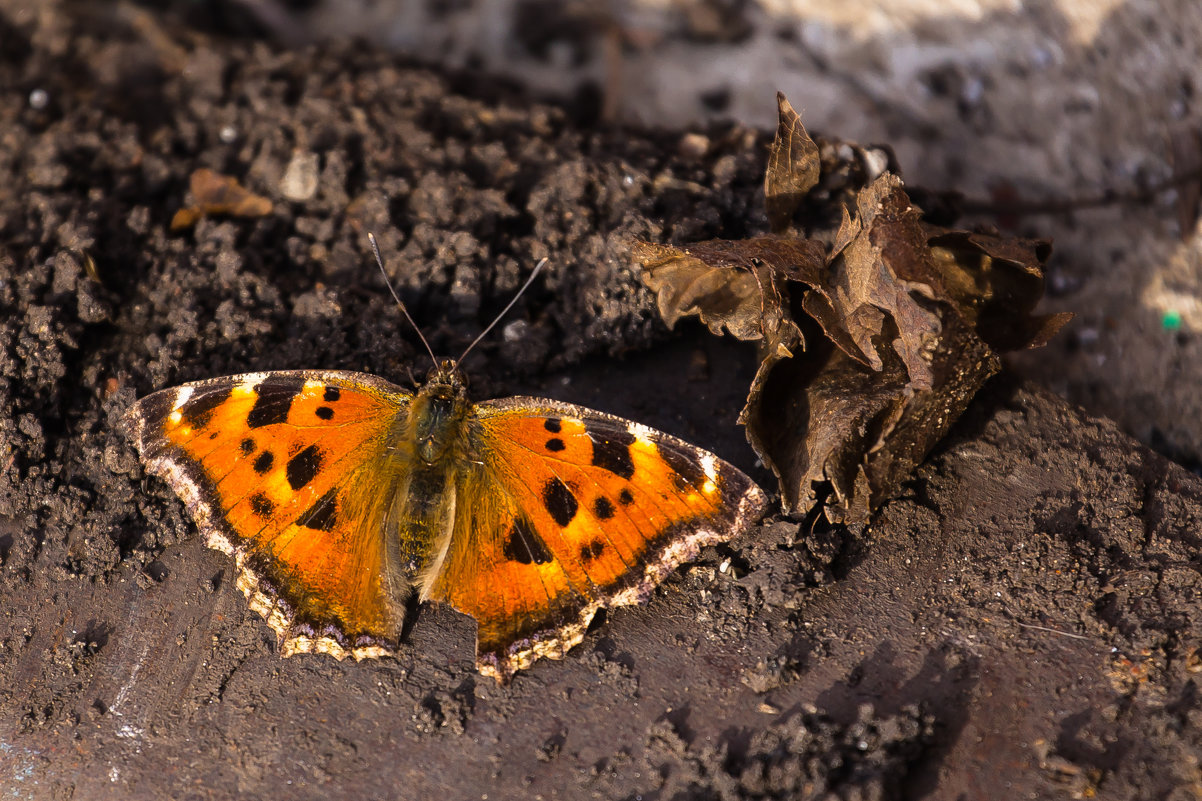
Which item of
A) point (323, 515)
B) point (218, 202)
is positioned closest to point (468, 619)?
point (323, 515)

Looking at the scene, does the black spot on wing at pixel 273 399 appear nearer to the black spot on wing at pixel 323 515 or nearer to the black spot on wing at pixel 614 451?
the black spot on wing at pixel 323 515

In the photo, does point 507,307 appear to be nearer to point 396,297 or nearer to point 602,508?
point 396,297

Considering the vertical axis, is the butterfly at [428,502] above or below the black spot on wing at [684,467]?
below

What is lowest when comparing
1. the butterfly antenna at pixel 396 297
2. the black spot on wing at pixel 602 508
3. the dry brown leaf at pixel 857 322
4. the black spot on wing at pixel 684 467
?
the black spot on wing at pixel 602 508

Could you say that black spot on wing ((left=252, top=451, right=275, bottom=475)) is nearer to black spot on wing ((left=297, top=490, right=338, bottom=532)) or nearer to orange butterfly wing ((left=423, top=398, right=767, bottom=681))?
black spot on wing ((left=297, top=490, right=338, bottom=532))

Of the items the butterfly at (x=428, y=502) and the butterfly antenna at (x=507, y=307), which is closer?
the butterfly at (x=428, y=502)

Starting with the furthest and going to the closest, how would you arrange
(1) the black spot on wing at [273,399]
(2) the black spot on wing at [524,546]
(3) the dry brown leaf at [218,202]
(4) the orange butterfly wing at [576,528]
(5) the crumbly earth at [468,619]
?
(3) the dry brown leaf at [218,202] < (1) the black spot on wing at [273,399] < (2) the black spot on wing at [524,546] < (4) the orange butterfly wing at [576,528] < (5) the crumbly earth at [468,619]

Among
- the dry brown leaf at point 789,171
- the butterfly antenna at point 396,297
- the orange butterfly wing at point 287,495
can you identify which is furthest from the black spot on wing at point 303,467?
the dry brown leaf at point 789,171
